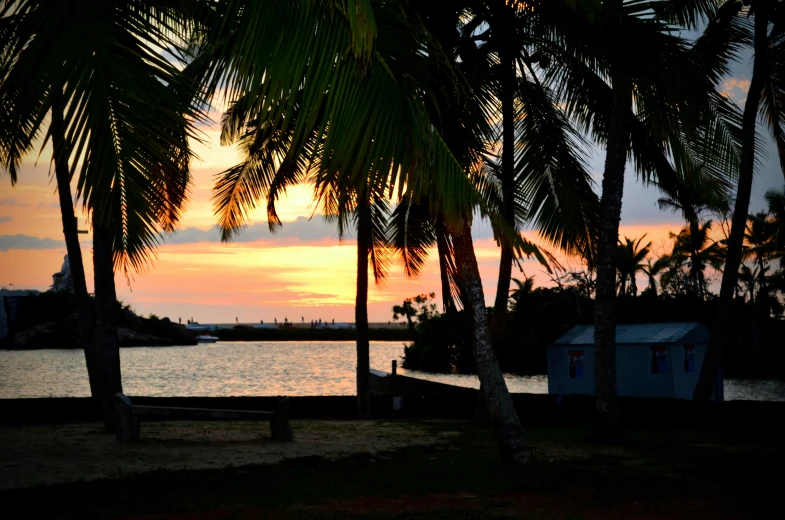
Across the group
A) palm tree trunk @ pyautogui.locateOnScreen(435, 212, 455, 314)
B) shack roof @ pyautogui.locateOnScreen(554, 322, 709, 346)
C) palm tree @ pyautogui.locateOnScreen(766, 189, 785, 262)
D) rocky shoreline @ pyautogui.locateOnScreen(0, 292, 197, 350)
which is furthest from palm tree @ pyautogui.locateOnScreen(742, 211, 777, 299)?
rocky shoreline @ pyautogui.locateOnScreen(0, 292, 197, 350)

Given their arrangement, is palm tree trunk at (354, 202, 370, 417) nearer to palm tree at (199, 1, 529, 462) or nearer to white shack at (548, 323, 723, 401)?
white shack at (548, 323, 723, 401)

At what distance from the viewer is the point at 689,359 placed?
2359 centimetres

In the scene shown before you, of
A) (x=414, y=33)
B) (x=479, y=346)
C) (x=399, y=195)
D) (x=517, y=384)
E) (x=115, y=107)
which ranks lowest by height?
(x=517, y=384)

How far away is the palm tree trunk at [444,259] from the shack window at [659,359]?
38.5 ft

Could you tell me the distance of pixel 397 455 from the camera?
495 inches

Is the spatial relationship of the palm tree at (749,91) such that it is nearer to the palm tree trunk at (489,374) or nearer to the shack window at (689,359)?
the shack window at (689,359)

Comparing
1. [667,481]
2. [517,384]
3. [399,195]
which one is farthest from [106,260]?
[517,384]

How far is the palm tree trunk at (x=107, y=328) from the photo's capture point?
47.6 ft

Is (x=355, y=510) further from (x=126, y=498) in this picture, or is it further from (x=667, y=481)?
(x=667, y=481)

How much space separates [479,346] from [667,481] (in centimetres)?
300

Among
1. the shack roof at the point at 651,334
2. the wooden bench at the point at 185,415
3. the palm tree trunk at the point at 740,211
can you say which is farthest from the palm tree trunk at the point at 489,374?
the shack roof at the point at 651,334

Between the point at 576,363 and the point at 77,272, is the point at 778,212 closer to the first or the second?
the point at 576,363

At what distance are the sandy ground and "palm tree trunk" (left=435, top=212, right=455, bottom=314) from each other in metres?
2.80

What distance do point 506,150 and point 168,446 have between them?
25.6ft
